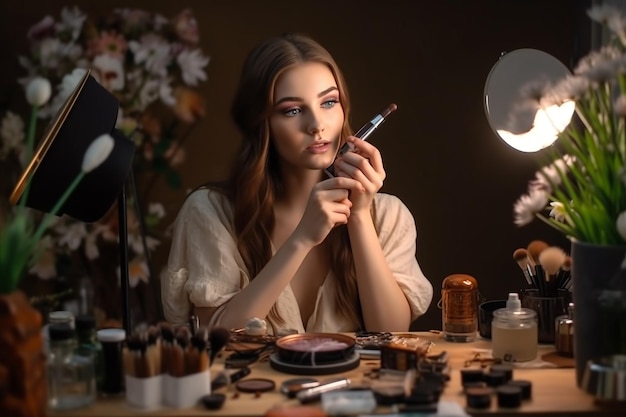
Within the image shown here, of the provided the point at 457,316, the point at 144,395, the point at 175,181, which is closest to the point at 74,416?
the point at 144,395

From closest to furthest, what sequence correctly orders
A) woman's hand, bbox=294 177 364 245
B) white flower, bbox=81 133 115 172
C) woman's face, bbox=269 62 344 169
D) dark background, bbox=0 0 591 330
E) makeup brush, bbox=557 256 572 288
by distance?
white flower, bbox=81 133 115 172 → makeup brush, bbox=557 256 572 288 → woman's hand, bbox=294 177 364 245 → woman's face, bbox=269 62 344 169 → dark background, bbox=0 0 591 330

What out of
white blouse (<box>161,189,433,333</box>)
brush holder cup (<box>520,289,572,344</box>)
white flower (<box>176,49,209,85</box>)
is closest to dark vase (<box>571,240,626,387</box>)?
brush holder cup (<box>520,289,572,344</box>)

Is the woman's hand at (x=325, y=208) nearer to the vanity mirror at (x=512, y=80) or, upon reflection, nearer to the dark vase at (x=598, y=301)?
the vanity mirror at (x=512, y=80)

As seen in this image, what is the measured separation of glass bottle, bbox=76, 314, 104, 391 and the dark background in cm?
124

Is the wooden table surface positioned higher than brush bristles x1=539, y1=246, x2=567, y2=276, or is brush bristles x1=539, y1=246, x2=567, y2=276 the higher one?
brush bristles x1=539, y1=246, x2=567, y2=276

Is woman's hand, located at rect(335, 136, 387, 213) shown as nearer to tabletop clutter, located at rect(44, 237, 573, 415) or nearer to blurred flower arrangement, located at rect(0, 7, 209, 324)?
tabletop clutter, located at rect(44, 237, 573, 415)

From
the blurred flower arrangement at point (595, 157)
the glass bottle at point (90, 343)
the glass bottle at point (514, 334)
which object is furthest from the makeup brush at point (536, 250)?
the glass bottle at point (90, 343)

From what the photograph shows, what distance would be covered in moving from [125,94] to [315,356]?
4.27ft

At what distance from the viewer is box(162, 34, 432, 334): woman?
1575mm

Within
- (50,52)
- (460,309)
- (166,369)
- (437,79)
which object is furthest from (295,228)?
(50,52)

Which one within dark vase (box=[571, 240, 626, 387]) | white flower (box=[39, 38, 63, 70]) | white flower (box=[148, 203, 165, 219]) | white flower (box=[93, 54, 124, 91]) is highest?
white flower (box=[39, 38, 63, 70])

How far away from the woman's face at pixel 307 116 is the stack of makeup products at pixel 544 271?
421mm

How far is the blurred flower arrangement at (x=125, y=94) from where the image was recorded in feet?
7.61

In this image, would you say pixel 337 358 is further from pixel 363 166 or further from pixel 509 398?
pixel 363 166
